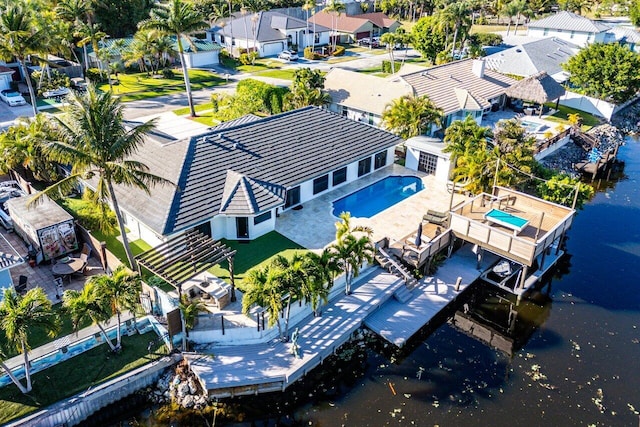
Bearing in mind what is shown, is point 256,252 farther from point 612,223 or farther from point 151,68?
point 151,68

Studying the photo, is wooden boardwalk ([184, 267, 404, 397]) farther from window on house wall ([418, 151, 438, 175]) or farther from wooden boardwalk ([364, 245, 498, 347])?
window on house wall ([418, 151, 438, 175])

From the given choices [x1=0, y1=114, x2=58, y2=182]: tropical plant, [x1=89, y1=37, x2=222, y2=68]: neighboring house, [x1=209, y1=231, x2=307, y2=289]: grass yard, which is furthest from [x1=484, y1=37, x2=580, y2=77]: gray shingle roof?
[x1=0, y1=114, x2=58, y2=182]: tropical plant

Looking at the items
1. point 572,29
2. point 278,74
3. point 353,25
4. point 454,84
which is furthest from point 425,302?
point 353,25

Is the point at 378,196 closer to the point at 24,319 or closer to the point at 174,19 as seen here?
the point at 24,319

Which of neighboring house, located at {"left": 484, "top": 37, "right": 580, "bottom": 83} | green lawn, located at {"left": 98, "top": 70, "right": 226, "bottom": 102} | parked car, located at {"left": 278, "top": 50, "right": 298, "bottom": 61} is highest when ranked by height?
neighboring house, located at {"left": 484, "top": 37, "right": 580, "bottom": 83}

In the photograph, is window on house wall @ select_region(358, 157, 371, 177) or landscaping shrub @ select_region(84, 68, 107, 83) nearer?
window on house wall @ select_region(358, 157, 371, 177)

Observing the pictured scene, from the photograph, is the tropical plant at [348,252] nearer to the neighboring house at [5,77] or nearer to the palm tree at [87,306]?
the palm tree at [87,306]

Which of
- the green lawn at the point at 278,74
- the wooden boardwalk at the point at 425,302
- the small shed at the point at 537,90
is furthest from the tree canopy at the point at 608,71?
the green lawn at the point at 278,74
